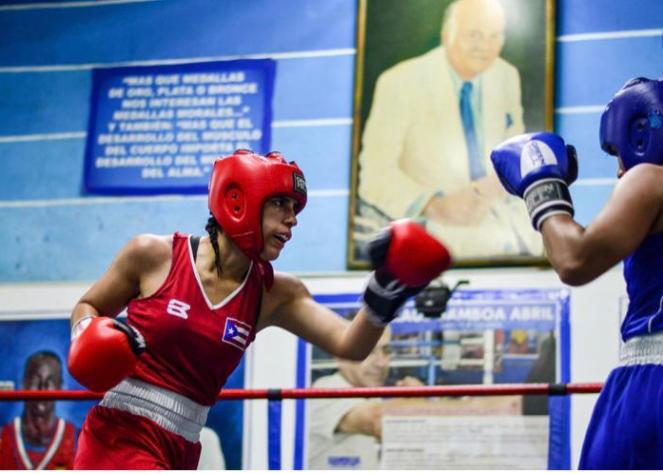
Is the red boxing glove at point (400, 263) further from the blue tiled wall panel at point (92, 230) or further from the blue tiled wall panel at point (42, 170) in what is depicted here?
the blue tiled wall panel at point (42, 170)

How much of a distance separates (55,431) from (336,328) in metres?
2.10

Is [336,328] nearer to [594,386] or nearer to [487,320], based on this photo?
[594,386]

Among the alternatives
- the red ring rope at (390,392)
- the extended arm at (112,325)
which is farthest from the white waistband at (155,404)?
the red ring rope at (390,392)

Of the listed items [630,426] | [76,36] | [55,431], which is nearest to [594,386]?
[630,426]

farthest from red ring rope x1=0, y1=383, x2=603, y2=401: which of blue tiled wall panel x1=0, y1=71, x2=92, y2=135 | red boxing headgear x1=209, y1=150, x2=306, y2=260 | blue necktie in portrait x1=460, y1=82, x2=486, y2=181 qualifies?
blue tiled wall panel x1=0, y1=71, x2=92, y2=135

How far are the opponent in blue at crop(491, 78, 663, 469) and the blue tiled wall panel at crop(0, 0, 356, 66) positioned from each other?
2.50 meters

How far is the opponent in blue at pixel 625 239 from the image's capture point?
6.12ft

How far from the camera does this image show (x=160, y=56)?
472 centimetres

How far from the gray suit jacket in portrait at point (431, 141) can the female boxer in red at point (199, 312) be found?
60.8 inches

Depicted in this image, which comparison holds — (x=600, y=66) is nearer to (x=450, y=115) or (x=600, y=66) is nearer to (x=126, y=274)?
(x=450, y=115)

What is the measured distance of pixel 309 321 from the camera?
2639 mm

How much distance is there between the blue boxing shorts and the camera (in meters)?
1.85

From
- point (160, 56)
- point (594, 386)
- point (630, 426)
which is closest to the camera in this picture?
point (630, 426)

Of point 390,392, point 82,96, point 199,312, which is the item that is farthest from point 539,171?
point 82,96
